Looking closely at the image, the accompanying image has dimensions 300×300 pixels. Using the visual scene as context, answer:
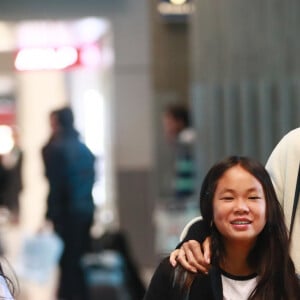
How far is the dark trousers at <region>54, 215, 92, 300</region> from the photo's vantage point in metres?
9.61

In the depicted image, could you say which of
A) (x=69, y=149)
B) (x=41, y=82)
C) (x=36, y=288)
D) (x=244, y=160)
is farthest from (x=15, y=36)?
(x=244, y=160)

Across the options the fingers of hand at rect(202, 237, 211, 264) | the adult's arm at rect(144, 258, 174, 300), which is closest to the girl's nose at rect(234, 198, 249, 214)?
the fingers of hand at rect(202, 237, 211, 264)

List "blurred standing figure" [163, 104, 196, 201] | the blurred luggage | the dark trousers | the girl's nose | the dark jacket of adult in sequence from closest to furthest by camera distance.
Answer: the girl's nose
the dark jacket of adult
the dark trousers
the blurred luggage
"blurred standing figure" [163, 104, 196, 201]

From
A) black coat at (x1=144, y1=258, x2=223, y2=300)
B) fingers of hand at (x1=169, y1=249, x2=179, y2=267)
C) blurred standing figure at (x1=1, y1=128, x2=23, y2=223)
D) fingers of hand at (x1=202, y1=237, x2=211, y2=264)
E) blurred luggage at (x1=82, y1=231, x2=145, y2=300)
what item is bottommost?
blurred luggage at (x1=82, y1=231, x2=145, y2=300)

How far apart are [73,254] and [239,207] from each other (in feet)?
21.1

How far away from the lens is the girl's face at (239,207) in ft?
11.2

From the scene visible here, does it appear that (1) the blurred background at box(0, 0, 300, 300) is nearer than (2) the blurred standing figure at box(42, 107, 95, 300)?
No

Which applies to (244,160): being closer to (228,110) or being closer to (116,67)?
(228,110)

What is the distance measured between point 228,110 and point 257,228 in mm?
5713

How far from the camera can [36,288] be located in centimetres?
1126

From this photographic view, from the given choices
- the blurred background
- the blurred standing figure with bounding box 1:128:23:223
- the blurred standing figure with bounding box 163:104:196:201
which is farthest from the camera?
the blurred background

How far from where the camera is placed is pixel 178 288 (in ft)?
11.2

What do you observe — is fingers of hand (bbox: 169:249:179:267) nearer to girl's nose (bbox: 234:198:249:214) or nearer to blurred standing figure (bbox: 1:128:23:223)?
girl's nose (bbox: 234:198:249:214)

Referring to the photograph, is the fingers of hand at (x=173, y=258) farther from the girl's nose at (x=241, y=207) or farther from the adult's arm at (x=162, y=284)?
the girl's nose at (x=241, y=207)
